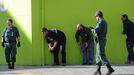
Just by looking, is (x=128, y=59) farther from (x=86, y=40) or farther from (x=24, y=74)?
(x=24, y=74)

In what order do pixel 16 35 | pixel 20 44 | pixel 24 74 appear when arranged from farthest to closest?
Answer: 1. pixel 20 44
2. pixel 16 35
3. pixel 24 74

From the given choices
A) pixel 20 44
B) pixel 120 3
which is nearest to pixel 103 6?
pixel 120 3

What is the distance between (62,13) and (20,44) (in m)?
2.14

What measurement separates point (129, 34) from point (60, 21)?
2.88 meters

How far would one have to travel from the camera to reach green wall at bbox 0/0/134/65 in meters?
18.3

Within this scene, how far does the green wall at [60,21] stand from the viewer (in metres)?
18.3

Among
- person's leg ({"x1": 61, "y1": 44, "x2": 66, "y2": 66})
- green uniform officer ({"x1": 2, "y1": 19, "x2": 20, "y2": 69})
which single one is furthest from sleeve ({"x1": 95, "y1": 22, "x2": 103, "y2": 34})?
person's leg ({"x1": 61, "y1": 44, "x2": 66, "y2": 66})

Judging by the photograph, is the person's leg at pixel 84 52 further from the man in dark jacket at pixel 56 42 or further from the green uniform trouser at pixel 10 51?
the green uniform trouser at pixel 10 51

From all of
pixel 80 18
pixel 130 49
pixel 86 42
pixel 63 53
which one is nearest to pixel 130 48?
pixel 130 49

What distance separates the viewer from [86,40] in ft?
60.2

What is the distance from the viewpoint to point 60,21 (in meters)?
18.5

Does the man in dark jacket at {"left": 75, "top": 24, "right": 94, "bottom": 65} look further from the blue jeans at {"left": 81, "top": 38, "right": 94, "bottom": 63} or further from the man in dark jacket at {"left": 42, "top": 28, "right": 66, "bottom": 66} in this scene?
the man in dark jacket at {"left": 42, "top": 28, "right": 66, "bottom": 66}

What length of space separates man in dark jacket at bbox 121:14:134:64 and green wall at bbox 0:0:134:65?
1.25 feet

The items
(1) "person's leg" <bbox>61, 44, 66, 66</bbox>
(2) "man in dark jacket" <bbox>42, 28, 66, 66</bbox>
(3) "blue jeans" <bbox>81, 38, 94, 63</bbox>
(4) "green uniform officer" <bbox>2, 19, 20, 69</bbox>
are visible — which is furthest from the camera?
(3) "blue jeans" <bbox>81, 38, 94, 63</bbox>
